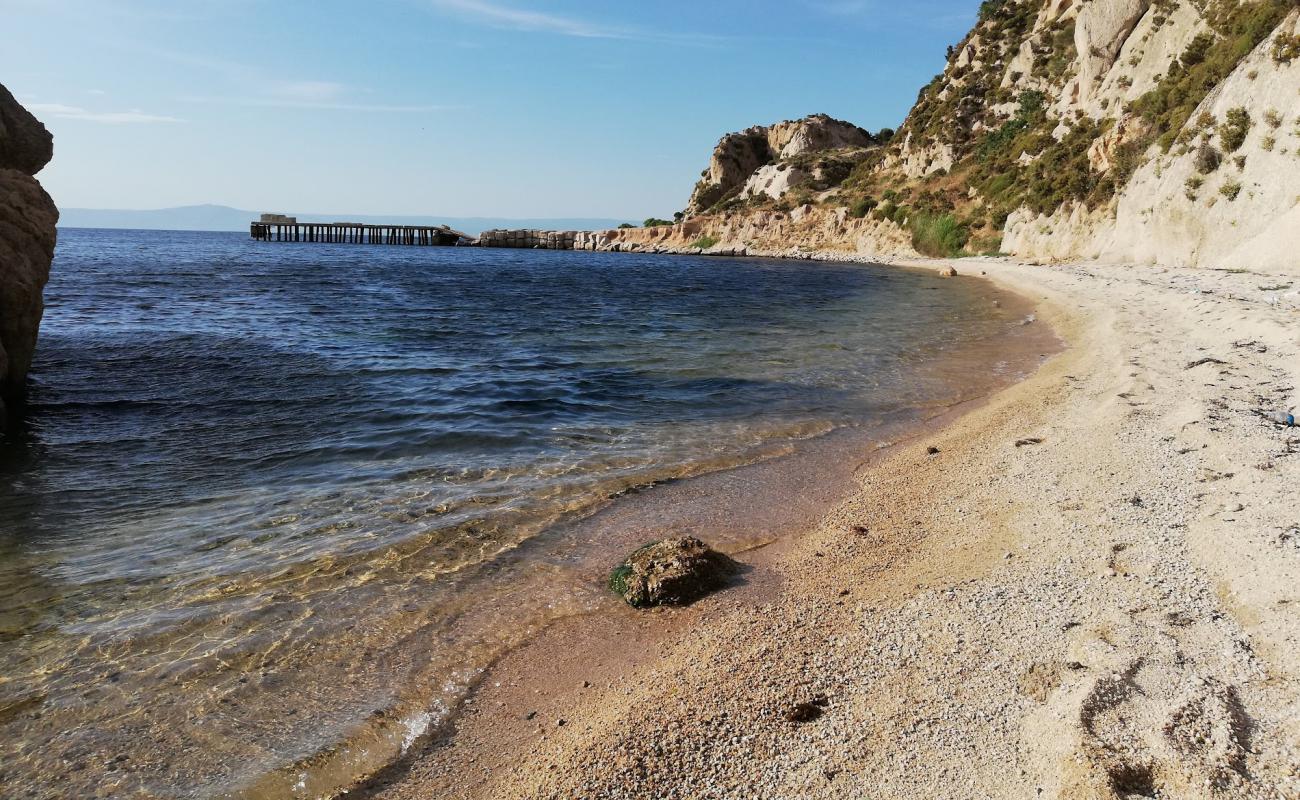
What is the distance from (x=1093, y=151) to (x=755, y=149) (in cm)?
8134

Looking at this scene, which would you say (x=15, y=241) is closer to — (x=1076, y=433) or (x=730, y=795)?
(x=730, y=795)

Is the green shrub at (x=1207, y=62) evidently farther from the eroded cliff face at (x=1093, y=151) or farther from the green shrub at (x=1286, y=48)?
the green shrub at (x=1286, y=48)

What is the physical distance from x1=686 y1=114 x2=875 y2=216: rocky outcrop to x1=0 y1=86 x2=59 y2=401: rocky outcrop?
100 meters

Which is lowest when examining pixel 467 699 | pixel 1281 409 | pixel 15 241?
pixel 467 699

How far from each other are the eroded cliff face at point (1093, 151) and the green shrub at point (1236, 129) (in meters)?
0.05

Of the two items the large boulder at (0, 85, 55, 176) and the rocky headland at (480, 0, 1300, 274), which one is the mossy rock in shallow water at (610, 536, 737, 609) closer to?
the large boulder at (0, 85, 55, 176)

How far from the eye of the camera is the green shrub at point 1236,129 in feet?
80.2

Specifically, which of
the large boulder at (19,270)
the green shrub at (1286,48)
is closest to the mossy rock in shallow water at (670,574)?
the large boulder at (19,270)

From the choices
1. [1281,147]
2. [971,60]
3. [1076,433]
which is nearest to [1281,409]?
[1076,433]

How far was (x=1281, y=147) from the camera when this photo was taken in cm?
2234

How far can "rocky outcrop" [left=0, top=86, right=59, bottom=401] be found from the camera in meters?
11.3

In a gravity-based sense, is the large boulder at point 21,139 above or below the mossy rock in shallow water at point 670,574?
above

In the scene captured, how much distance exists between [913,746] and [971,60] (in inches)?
3166

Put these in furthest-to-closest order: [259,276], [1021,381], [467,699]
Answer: [259,276]
[1021,381]
[467,699]
